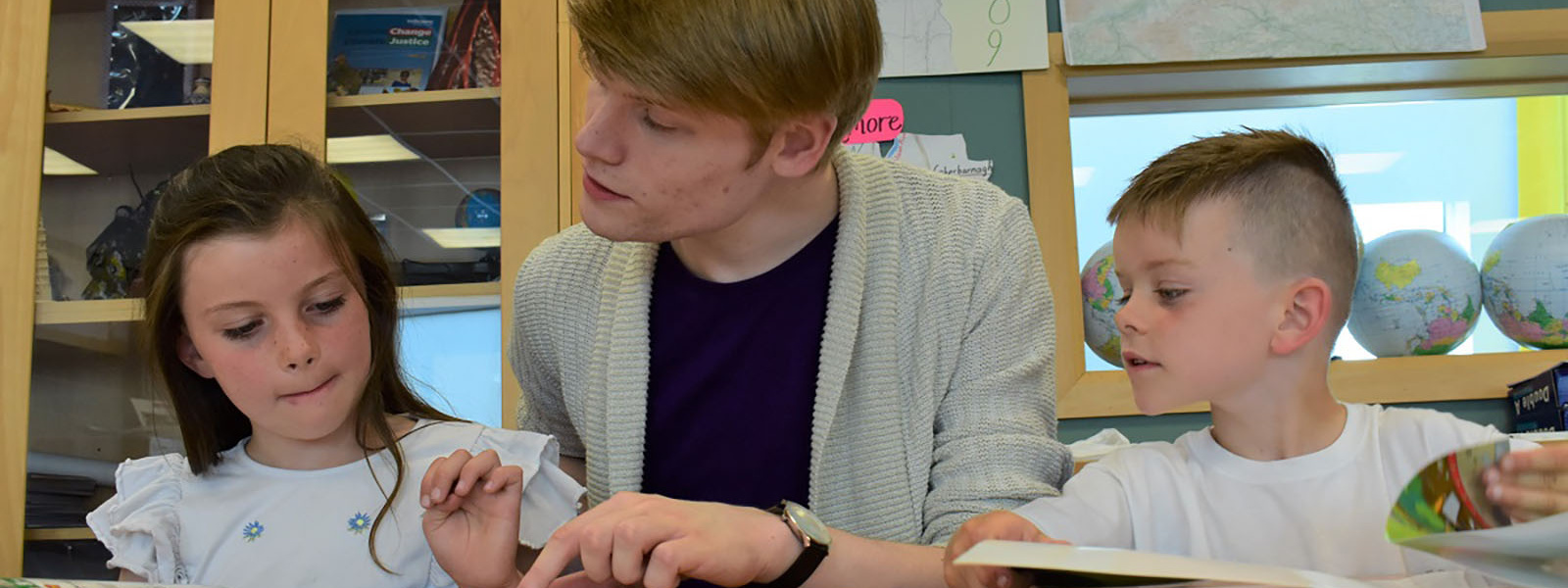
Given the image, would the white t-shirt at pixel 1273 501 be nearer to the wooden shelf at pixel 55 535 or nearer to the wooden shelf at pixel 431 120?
the wooden shelf at pixel 431 120

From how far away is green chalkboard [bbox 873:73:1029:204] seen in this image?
2004mm

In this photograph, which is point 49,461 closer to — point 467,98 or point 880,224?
point 467,98

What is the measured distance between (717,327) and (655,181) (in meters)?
0.19

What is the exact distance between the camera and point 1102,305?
191 cm

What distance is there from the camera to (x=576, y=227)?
1.19m

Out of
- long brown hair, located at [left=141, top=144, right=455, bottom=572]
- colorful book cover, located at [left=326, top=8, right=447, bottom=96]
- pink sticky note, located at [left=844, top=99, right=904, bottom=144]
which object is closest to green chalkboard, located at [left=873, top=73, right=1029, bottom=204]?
pink sticky note, located at [left=844, top=99, right=904, bottom=144]

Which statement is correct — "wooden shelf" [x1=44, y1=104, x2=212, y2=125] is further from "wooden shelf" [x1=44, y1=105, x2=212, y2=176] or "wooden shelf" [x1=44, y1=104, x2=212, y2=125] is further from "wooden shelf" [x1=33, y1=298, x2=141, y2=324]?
"wooden shelf" [x1=33, y1=298, x2=141, y2=324]

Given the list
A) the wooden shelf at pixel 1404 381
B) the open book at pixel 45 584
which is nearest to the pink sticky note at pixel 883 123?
the wooden shelf at pixel 1404 381

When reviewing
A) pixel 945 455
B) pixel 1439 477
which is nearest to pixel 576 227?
pixel 945 455

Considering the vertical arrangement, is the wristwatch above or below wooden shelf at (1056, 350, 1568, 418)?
below

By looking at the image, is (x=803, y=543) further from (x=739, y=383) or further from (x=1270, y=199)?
(x=1270, y=199)

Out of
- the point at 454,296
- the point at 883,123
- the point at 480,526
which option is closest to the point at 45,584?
the point at 480,526

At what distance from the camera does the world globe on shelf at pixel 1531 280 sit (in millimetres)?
1832

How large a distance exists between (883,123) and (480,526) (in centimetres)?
126
